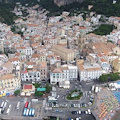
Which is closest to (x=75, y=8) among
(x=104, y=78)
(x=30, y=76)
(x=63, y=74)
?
(x=104, y=78)

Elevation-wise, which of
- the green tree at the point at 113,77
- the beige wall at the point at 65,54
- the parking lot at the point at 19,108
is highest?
the beige wall at the point at 65,54

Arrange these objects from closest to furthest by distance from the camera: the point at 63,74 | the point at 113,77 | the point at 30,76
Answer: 1. the point at 63,74
2. the point at 30,76
3. the point at 113,77

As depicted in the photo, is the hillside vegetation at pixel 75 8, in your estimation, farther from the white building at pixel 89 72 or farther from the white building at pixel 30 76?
the white building at pixel 30 76

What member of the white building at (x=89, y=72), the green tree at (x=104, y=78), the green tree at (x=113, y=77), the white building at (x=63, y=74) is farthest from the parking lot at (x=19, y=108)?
the green tree at (x=113, y=77)

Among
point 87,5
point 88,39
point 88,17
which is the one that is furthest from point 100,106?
point 87,5

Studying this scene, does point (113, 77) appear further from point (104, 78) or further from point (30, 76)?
point (30, 76)

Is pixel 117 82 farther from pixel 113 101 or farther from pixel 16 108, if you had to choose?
pixel 16 108

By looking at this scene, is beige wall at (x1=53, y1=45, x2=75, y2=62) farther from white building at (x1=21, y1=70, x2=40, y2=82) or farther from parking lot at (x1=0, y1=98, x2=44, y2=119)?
parking lot at (x1=0, y1=98, x2=44, y2=119)

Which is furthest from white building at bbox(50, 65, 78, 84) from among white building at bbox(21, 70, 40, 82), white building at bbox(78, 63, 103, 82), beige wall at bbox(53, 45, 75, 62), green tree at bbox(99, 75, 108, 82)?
beige wall at bbox(53, 45, 75, 62)
